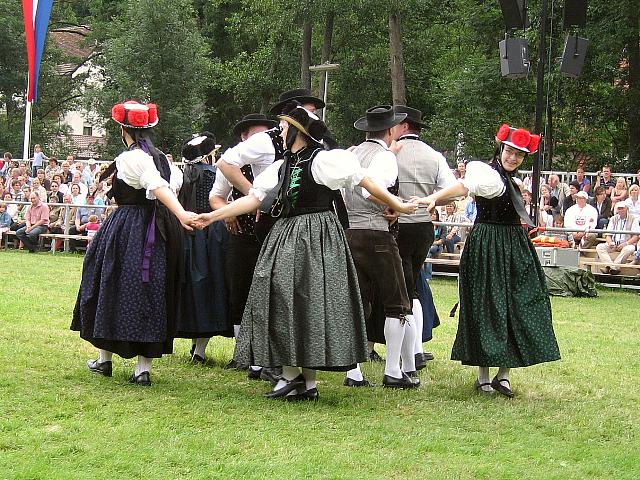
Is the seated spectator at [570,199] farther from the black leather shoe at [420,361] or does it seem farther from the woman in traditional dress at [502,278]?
the woman in traditional dress at [502,278]

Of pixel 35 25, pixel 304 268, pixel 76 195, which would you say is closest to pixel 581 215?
pixel 76 195

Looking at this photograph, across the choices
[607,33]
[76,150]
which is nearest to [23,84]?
[76,150]

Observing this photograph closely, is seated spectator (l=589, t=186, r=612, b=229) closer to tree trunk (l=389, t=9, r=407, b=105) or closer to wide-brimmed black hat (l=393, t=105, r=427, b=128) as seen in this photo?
wide-brimmed black hat (l=393, t=105, r=427, b=128)

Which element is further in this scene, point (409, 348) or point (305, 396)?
point (409, 348)

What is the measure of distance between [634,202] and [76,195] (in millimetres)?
9382

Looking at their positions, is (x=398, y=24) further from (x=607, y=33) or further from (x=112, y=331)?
(x=112, y=331)

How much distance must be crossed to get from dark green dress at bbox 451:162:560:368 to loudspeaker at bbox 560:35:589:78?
8845mm

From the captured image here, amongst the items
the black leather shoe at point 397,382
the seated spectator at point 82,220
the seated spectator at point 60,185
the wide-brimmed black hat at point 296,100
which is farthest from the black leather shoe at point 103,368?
the seated spectator at point 60,185

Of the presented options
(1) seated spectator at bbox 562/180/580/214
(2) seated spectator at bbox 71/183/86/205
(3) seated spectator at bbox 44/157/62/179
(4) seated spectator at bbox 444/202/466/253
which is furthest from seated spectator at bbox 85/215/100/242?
(1) seated spectator at bbox 562/180/580/214

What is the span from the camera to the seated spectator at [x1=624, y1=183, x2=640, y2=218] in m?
14.0

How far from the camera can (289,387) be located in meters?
5.87

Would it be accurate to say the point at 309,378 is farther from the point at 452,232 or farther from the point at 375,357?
the point at 452,232

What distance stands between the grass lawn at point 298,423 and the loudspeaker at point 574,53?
7494mm

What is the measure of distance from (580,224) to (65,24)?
34.7m
